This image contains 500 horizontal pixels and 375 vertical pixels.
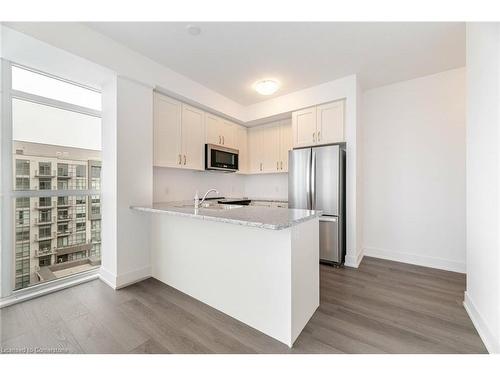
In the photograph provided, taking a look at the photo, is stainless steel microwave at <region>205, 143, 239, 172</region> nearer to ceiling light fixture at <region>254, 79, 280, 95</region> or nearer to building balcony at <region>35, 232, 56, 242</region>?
ceiling light fixture at <region>254, 79, 280, 95</region>

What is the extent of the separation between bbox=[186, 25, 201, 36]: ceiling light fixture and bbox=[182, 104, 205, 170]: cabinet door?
1.18 meters

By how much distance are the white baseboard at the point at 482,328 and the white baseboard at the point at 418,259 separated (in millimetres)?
1136

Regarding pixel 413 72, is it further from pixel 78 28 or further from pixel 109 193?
pixel 109 193

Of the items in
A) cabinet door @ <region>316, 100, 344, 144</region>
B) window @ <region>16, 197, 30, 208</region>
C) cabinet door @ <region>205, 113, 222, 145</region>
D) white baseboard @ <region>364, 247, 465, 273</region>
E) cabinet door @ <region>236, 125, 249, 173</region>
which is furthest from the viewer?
cabinet door @ <region>236, 125, 249, 173</region>

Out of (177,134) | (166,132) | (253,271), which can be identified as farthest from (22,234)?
(253,271)

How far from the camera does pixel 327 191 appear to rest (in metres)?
3.03

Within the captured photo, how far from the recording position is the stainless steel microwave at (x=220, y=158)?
11.4ft

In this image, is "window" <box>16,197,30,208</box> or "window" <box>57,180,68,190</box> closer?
"window" <box>16,197,30,208</box>

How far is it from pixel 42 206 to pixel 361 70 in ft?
14.1

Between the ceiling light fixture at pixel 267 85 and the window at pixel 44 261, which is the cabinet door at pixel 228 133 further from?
the window at pixel 44 261

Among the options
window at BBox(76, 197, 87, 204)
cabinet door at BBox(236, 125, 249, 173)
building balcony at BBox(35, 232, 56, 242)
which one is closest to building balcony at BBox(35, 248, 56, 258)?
building balcony at BBox(35, 232, 56, 242)

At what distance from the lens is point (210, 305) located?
1995 mm

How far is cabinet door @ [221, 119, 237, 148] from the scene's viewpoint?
3896 mm

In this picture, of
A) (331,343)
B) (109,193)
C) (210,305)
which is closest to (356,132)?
(331,343)
